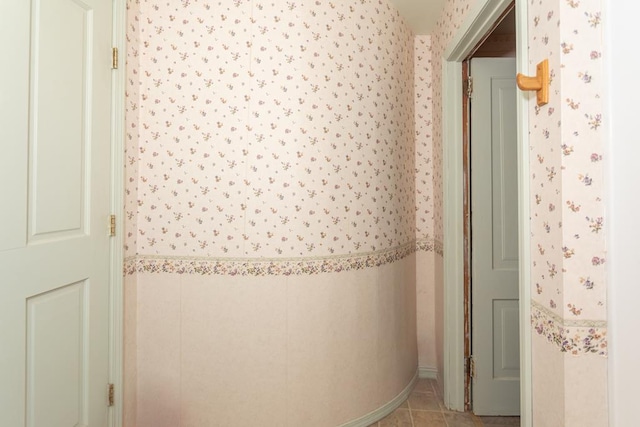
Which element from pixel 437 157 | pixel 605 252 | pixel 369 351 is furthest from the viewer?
pixel 437 157

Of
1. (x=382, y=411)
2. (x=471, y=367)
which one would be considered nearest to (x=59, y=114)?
(x=382, y=411)

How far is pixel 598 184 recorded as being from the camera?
1014mm

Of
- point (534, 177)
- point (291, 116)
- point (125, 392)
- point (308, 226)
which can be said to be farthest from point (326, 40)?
point (125, 392)

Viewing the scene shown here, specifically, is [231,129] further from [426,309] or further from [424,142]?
[426,309]

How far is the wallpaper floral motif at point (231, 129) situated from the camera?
184cm

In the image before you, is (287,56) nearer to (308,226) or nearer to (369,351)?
(308,226)

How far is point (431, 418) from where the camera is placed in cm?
217

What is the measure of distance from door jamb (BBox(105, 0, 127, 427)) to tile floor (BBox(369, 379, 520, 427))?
1341 millimetres

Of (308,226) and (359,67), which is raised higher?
(359,67)

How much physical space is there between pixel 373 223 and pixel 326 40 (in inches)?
39.3

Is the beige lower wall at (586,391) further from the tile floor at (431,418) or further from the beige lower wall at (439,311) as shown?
the beige lower wall at (439,311)

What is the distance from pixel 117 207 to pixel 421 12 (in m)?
2.11

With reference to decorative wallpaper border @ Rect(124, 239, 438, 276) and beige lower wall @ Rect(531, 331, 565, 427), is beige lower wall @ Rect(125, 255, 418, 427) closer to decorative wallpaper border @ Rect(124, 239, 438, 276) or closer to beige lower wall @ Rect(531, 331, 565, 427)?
decorative wallpaper border @ Rect(124, 239, 438, 276)

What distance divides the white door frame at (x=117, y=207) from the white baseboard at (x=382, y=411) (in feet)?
3.76
